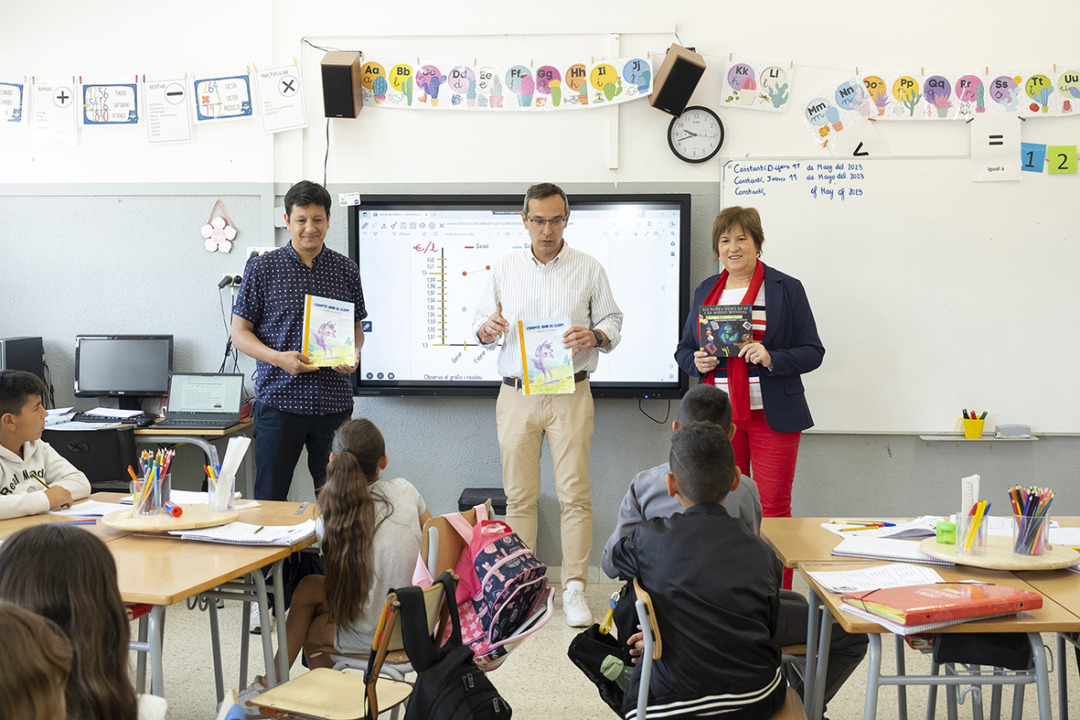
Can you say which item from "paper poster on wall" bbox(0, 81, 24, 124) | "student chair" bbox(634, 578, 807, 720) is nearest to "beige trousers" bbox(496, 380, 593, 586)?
"student chair" bbox(634, 578, 807, 720)

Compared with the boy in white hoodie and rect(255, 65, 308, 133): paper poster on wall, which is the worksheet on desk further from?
rect(255, 65, 308, 133): paper poster on wall

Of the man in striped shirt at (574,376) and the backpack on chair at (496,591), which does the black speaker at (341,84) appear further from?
the backpack on chair at (496,591)

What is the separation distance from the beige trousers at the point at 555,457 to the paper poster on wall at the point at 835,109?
5.40ft

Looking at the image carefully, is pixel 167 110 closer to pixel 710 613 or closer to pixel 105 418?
pixel 105 418

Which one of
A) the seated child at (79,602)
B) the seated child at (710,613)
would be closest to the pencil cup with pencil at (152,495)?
the seated child at (79,602)

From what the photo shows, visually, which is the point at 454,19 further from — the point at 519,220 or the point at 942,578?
the point at 942,578

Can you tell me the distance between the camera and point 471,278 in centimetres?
404

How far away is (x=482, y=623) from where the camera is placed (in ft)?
6.25

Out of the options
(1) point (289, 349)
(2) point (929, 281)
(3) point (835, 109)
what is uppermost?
(3) point (835, 109)

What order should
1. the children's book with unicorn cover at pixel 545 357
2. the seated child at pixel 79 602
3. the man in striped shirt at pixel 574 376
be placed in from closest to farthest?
1. the seated child at pixel 79 602
2. the children's book with unicorn cover at pixel 545 357
3. the man in striped shirt at pixel 574 376

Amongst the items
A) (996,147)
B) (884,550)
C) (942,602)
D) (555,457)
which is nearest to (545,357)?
(555,457)

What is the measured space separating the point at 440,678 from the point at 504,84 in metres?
3.03

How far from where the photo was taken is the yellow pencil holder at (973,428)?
12.6 ft

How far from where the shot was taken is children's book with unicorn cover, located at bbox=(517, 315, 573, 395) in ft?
10.7
